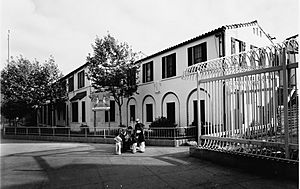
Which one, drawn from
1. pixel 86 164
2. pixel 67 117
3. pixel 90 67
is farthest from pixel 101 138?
pixel 67 117

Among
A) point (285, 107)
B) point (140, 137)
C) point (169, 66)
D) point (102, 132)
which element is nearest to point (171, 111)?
point (169, 66)

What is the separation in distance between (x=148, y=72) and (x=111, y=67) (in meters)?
3.24

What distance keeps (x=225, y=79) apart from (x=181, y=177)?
2988mm

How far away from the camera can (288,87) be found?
5098 millimetres

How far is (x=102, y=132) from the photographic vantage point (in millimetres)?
14727

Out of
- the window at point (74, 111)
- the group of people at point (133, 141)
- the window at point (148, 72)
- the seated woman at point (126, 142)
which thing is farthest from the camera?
the window at point (74, 111)

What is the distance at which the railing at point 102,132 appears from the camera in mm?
12188

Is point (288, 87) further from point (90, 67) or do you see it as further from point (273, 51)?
point (90, 67)

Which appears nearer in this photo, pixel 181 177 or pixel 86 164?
pixel 181 177

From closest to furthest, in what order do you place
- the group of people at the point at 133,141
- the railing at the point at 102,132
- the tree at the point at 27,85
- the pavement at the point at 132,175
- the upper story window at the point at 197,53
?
the pavement at the point at 132,175 → the group of people at the point at 133,141 → the railing at the point at 102,132 → the upper story window at the point at 197,53 → the tree at the point at 27,85

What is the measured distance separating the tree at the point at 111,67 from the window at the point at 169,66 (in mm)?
2239

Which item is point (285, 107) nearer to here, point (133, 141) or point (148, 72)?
point (133, 141)

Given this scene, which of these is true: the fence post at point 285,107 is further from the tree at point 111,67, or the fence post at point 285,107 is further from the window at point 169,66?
the tree at point 111,67

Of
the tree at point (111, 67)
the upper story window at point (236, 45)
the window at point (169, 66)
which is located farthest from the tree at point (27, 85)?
the upper story window at point (236, 45)
